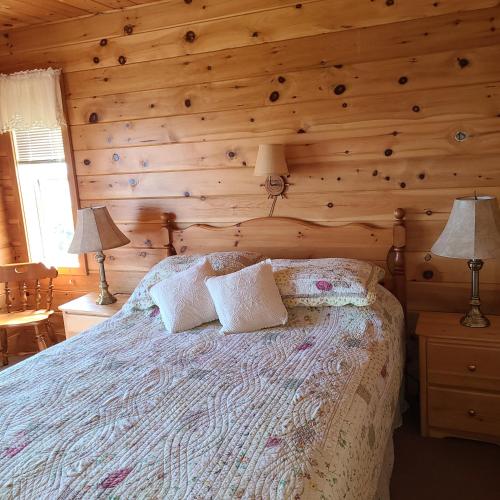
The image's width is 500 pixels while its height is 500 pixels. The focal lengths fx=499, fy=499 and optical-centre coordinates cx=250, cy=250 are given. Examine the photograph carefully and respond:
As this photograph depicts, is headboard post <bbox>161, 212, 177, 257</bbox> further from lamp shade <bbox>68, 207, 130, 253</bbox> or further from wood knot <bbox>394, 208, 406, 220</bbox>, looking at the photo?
wood knot <bbox>394, 208, 406, 220</bbox>

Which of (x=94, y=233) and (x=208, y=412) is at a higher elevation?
(x=94, y=233)

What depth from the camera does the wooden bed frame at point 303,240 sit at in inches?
104

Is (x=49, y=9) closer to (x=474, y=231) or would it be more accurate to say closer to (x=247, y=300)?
(x=247, y=300)

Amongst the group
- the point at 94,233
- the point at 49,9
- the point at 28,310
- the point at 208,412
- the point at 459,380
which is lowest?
the point at 459,380

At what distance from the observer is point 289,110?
2.77 m

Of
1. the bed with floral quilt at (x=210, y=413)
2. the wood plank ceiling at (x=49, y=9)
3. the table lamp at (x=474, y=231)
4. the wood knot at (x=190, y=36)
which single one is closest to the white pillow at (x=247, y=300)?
the bed with floral quilt at (x=210, y=413)

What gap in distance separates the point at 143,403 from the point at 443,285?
1725 mm

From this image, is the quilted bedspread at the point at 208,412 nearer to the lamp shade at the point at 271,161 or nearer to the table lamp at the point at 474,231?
the table lamp at the point at 474,231

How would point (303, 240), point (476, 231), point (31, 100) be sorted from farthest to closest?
point (31, 100), point (303, 240), point (476, 231)

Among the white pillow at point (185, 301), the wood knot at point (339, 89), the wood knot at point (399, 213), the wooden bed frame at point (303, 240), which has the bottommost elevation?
the white pillow at point (185, 301)

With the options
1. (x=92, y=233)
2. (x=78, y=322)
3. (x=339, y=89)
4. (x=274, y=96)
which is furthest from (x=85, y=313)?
(x=339, y=89)

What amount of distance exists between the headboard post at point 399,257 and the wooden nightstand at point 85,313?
1613 mm

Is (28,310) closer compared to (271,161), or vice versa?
(271,161)

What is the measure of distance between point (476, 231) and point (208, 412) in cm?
139
